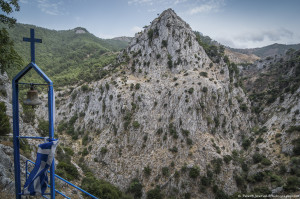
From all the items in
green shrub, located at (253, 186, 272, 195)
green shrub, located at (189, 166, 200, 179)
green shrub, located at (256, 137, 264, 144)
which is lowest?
green shrub, located at (253, 186, 272, 195)

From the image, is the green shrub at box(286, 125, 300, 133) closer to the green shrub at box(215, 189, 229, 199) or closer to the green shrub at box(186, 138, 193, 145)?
the green shrub at box(215, 189, 229, 199)

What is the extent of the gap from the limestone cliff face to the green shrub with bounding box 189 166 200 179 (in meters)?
0.70

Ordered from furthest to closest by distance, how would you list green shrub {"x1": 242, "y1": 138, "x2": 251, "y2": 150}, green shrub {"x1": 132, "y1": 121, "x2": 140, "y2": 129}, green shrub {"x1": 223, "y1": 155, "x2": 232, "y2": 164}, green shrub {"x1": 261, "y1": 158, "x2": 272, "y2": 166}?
green shrub {"x1": 242, "y1": 138, "x2": 251, "y2": 150}, green shrub {"x1": 132, "y1": 121, "x2": 140, "y2": 129}, green shrub {"x1": 223, "y1": 155, "x2": 232, "y2": 164}, green shrub {"x1": 261, "y1": 158, "x2": 272, "y2": 166}

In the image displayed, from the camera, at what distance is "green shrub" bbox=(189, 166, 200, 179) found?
31.5 metres

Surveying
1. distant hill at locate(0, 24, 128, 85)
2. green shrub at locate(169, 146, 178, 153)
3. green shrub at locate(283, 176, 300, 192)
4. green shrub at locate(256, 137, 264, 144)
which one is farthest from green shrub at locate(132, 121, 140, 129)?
green shrub at locate(256, 137, 264, 144)

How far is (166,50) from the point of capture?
171 feet

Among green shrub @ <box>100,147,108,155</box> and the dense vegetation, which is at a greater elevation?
the dense vegetation

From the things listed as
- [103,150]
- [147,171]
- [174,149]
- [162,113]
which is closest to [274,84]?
[162,113]

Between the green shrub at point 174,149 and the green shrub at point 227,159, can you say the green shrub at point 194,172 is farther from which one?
the green shrub at point 227,159

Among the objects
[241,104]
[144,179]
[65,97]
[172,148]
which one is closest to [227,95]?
[241,104]

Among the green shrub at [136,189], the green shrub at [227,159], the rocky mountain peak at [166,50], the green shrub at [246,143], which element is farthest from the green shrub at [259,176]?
the rocky mountain peak at [166,50]

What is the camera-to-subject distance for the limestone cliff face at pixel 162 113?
34.1 m

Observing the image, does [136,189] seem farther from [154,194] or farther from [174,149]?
[174,149]

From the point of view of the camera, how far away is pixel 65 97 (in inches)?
2181
